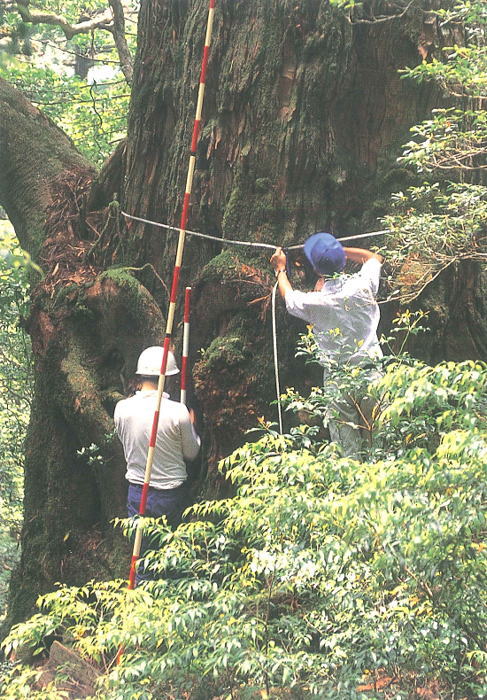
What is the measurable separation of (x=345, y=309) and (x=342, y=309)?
3 centimetres

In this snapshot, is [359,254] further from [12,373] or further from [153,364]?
[12,373]

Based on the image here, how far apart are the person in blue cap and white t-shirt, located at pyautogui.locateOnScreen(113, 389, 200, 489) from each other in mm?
988

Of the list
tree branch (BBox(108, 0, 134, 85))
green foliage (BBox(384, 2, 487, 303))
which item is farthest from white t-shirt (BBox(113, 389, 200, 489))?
tree branch (BBox(108, 0, 134, 85))

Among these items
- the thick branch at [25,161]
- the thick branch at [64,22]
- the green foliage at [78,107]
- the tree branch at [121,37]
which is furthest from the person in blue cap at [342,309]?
the green foliage at [78,107]

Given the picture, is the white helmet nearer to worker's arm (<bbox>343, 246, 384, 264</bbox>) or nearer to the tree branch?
worker's arm (<bbox>343, 246, 384, 264</bbox>)

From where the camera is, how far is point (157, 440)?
5.20 metres

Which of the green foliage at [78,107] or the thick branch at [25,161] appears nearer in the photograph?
the thick branch at [25,161]

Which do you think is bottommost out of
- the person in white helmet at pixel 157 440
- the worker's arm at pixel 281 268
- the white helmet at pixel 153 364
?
the person in white helmet at pixel 157 440

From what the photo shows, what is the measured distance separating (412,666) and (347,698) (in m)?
0.31

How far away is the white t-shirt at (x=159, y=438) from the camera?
17.0ft

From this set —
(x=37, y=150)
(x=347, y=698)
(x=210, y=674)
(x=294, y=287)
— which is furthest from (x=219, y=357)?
(x=37, y=150)

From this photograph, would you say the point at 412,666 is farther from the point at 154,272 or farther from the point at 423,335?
the point at 154,272

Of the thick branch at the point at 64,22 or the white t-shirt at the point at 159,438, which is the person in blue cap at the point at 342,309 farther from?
the thick branch at the point at 64,22

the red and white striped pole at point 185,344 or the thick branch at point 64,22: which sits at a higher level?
the thick branch at point 64,22
